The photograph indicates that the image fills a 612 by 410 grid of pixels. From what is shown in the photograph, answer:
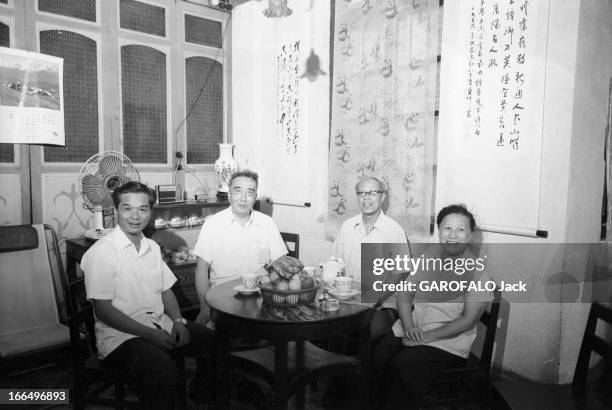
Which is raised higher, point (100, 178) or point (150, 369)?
point (100, 178)

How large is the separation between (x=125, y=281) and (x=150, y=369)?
46 cm

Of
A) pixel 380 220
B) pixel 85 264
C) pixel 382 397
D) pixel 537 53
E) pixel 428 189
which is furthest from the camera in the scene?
pixel 428 189

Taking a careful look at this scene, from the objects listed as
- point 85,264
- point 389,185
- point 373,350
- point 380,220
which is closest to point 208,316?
point 85,264

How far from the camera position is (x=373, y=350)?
2.42m

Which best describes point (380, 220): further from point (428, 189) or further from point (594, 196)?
point (594, 196)

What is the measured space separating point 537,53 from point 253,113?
2726mm

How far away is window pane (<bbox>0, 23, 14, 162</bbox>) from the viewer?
343 cm

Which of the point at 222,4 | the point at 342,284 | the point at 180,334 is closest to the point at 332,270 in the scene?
the point at 342,284

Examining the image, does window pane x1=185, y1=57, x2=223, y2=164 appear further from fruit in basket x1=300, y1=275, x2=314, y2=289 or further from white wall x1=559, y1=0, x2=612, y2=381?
white wall x1=559, y1=0, x2=612, y2=381

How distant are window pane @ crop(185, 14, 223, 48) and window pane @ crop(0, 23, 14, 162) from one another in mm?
1491

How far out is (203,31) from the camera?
4582 millimetres

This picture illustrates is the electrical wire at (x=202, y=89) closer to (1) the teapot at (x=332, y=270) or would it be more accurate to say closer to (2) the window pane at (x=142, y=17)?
(2) the window pane at (x=142, y=17)

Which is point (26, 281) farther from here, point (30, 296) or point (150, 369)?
point (150, 369)

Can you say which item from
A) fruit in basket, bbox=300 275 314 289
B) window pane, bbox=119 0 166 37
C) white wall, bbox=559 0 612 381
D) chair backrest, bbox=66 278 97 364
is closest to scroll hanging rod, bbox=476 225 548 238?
white wall, bbox=559 0 612 381
